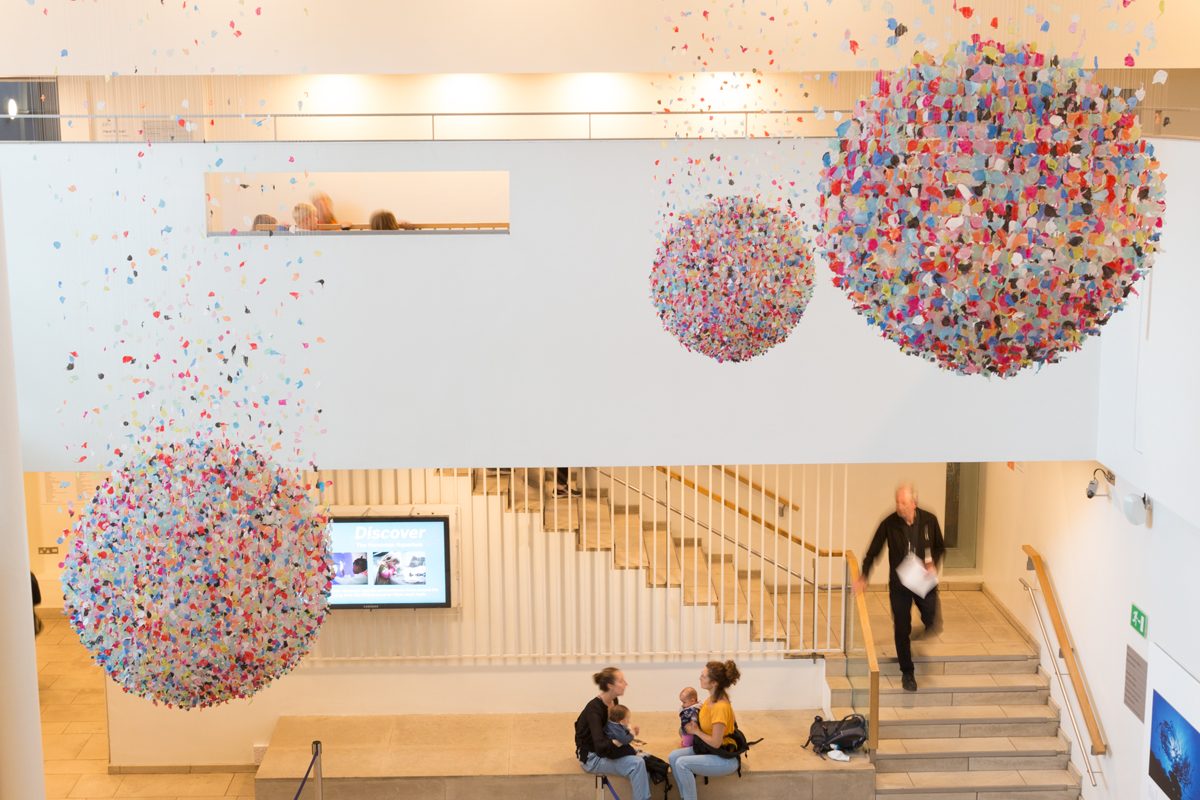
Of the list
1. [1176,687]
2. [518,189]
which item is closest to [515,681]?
[518,189]

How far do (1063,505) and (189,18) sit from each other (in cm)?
749

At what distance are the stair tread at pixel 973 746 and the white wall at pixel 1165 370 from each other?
234cm

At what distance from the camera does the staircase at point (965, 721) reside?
9219mm

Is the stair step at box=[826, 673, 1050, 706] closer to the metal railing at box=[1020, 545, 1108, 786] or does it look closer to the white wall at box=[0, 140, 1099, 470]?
the metal railing at box=[1020, 545, 1108, 786]

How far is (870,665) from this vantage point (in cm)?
934

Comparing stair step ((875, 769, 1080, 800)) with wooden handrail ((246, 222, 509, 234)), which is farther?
stair step ((875, 769, 1080, 800))

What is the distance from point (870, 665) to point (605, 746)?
6.90ft

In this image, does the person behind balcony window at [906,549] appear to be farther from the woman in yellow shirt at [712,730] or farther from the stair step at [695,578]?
the woman in yellow shirt at [712,730]

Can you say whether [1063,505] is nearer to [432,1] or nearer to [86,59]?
[432,1]

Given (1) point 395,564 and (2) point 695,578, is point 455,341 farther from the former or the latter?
(2) point 695,578

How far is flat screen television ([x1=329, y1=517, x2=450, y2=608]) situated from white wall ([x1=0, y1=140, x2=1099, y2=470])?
1773 millimetres

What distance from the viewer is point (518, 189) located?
7.92m

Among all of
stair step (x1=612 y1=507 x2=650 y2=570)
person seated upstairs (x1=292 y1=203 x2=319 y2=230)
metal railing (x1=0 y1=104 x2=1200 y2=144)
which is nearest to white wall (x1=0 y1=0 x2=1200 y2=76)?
metal railing (x1=0 y1=104 x2=1200 y2=144)

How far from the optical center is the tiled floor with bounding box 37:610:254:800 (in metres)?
9.56
